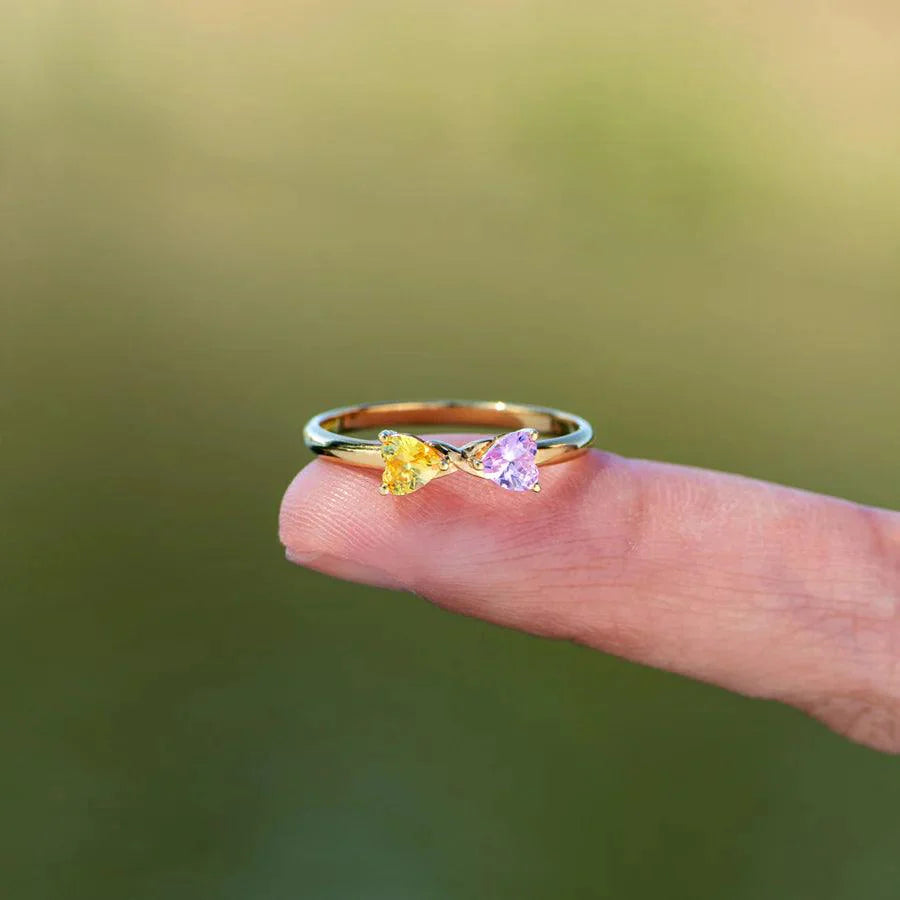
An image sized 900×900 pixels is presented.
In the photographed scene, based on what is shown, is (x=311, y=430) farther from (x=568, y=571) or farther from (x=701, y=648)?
(x=701, y=648)

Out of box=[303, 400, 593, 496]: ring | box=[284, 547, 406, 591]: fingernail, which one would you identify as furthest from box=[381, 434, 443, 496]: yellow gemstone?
box=[284, 547, 406, 591]: fingernail

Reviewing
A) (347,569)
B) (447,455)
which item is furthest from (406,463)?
(347,569)

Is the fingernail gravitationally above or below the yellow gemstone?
below

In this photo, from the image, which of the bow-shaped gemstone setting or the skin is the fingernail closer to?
the skin

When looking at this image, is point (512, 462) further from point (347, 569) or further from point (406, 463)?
point (347, 569)

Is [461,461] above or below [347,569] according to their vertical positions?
above

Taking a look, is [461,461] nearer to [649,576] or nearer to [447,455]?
[447,455]

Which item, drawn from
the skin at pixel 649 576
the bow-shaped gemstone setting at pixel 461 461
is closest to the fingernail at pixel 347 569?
the skin at pixel 649 576
